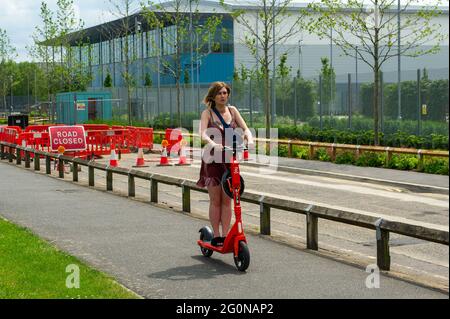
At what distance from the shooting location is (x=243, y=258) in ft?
28.3

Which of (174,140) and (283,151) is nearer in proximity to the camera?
(283,151)

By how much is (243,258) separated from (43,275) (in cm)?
201

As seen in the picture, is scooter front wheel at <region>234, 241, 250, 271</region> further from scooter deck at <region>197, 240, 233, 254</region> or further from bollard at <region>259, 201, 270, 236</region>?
bollard at <region>259, 201, 270, 236</region>

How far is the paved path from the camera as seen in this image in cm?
776

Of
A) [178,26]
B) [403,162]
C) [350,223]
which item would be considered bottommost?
[403,162]

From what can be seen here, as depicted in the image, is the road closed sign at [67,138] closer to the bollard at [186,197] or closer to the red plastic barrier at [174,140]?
the red plastic barrier at [174,140]

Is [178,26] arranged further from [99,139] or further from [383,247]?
[383,247]

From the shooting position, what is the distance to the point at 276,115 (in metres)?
38.1

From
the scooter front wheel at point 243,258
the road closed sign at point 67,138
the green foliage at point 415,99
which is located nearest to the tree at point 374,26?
the green foliage at point 415,99

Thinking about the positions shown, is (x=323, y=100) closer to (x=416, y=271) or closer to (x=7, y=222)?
(x=7, y=222)

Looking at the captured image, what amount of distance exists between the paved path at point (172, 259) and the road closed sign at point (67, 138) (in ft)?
35.5

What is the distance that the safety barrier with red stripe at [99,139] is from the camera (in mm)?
29844

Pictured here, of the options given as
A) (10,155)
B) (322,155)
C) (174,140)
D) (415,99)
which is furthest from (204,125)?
(174,140)

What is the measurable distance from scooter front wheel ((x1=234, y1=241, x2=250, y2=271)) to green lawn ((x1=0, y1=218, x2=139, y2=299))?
132 cm
